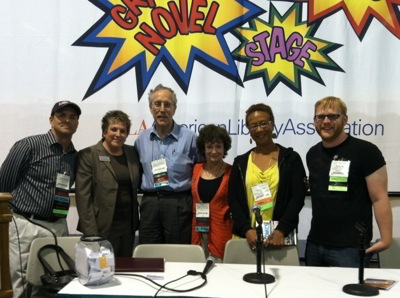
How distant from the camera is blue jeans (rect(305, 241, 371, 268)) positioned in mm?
2115

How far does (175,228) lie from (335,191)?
106 cm

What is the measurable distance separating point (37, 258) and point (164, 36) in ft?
6.18

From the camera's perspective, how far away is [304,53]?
3104 millimetres

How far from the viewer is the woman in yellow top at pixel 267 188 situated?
2262 millimetres

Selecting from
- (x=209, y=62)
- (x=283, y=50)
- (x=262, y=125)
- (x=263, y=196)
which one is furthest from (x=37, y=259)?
(x=283, y=50)

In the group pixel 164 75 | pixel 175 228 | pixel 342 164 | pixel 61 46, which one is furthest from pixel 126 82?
pixel 342 164

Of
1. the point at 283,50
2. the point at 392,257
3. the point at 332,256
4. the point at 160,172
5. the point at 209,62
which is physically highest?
the point at 283,50

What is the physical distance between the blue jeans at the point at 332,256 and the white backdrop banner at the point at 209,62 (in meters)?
1.06

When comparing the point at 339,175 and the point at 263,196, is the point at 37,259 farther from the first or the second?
the point at 339,175

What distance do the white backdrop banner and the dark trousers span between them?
2.31ft

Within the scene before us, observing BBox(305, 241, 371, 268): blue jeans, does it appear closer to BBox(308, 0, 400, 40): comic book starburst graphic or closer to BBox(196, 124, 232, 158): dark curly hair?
BBox(196, 124, 232, 158): dark curly hair

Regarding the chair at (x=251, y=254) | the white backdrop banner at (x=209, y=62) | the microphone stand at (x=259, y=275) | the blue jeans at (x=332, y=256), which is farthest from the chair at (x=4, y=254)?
the white backdrop banner at (x=209, y=62)

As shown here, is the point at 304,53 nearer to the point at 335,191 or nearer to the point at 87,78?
the point at 335,191

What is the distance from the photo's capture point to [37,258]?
2.17 m
